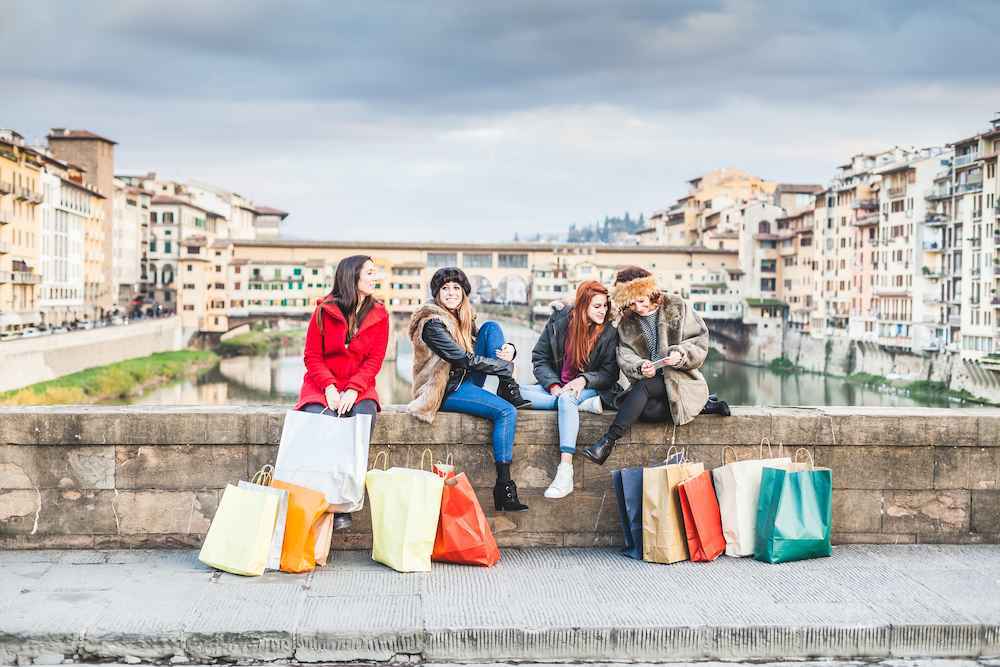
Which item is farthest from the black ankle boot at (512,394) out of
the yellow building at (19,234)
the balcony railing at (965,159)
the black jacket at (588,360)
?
the balcony railing at (965,159)

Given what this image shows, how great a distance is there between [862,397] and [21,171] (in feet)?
113

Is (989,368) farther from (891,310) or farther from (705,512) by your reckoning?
(705,512)

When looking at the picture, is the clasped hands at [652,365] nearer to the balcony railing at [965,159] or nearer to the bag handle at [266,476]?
the bag handle at [266,476]

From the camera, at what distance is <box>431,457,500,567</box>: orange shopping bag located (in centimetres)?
436

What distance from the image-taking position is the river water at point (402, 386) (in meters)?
42.9

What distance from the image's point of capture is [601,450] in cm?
467

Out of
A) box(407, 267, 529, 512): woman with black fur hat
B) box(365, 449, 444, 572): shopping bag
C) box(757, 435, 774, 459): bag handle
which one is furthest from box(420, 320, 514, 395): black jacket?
box(757, 435, 774, 459): bag handle

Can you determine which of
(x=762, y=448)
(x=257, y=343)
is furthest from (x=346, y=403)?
(x=257, y=343)

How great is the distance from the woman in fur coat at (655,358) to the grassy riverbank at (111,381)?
1102 inches

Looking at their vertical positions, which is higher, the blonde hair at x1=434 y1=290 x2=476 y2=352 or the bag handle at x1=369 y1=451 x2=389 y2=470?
the blonde hair at x1=434 y1=290 x2=476 y2=352

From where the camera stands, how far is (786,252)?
69.6 m

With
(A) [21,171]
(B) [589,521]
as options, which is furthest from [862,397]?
(B) [589,521]

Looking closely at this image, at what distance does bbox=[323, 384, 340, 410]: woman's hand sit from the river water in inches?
1293

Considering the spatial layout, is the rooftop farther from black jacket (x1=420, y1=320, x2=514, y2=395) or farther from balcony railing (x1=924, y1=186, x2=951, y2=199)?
black jacket (x1=420, y1=320, x2=514, y2=395)
